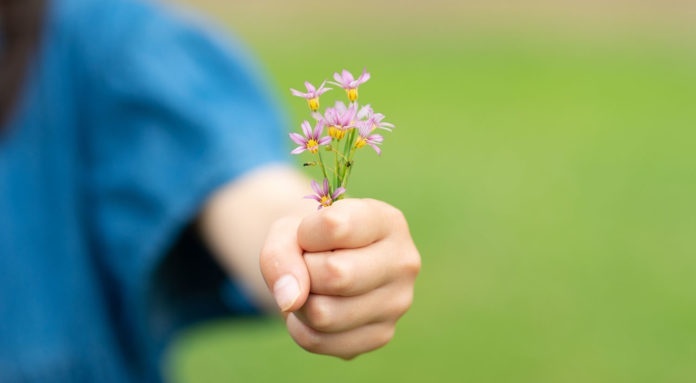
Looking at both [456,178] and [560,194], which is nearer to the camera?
[560,194]

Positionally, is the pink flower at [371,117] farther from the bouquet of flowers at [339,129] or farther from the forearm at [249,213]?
the forearm at [249,213]

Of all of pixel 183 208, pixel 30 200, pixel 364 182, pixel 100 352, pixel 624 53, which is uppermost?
pixel 624 53

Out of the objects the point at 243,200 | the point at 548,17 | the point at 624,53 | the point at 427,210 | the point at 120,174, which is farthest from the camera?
the point at 548,17

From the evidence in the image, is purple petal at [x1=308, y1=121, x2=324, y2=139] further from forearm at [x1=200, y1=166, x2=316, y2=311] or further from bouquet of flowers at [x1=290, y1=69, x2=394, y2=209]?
forearm at [x1=200, y1=166, x2=316, y2=311]

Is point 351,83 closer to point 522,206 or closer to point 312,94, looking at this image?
point 312,94

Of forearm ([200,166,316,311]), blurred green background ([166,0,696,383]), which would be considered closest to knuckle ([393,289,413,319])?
forearm ([200,166,316,311])

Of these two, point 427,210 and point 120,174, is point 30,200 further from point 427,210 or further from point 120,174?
point 427,210

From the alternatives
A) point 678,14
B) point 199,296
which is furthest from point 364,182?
point 678,14

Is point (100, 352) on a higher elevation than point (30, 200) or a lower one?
lower
